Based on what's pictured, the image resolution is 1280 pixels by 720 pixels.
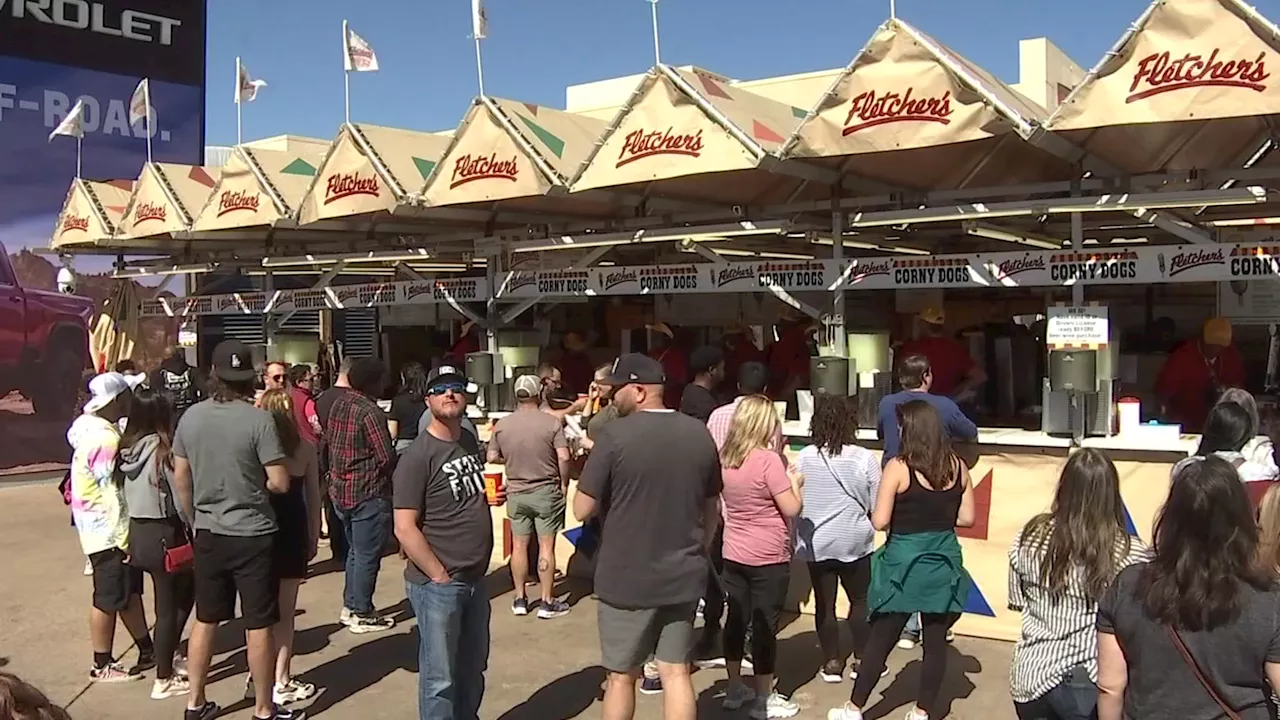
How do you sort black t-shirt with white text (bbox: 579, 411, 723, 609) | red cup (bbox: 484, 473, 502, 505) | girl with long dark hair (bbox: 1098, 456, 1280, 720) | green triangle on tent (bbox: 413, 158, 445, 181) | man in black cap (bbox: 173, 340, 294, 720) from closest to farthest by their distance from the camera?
girl with long dark hair (bbox: 1098, 456, 1280, 720) → black t-shirt with white text (bbox: 579, 411, 723, 609) → man in black cap (bbox: 173, 340, 294, 720) → red cup (bbox: 484, 473, 502, 505) → green triangle on tent (bbox: 413, 158, 445, 181)

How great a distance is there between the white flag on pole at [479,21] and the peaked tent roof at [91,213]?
5258 mm

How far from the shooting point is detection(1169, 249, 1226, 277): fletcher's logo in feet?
17.7

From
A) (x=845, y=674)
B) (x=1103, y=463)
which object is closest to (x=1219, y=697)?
(x=1103, y=463)

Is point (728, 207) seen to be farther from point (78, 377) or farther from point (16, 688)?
point (78, 377)

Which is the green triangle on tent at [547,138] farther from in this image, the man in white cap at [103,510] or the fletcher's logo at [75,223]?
the fletcher's logo at [75,223]

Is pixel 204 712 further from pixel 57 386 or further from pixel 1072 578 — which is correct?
pixel 57 386

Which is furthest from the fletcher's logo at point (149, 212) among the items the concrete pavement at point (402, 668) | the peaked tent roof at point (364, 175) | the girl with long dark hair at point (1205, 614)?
the girl with long dark hair at point (1205, 614)

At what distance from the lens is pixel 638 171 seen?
6512 mm

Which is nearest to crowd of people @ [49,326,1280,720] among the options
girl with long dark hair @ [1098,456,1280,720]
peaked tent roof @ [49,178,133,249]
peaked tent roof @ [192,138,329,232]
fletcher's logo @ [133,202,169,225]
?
girl with long dark hair @ [1098,456,1280,720]

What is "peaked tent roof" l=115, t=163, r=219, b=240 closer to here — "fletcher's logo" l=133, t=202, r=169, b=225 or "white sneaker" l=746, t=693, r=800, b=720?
"fletcher's logo" l=133, t=202, r=169, b=225

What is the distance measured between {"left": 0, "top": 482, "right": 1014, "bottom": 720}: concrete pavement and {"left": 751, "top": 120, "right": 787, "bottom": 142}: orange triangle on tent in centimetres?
298

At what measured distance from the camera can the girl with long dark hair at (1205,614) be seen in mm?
2480

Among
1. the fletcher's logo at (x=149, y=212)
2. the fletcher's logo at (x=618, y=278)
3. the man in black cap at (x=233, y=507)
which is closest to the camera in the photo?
the man in black cap at (x=233, y=507)

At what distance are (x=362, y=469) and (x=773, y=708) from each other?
111 inches
